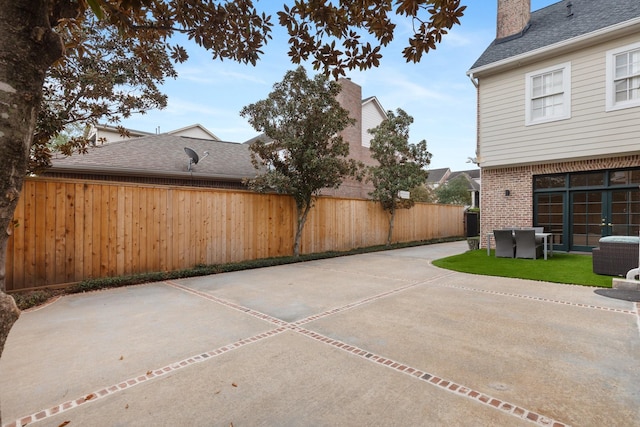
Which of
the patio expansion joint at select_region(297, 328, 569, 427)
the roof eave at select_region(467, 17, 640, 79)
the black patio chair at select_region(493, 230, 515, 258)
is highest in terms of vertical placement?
the roof eave at select_region(467, 17, 640, 79)

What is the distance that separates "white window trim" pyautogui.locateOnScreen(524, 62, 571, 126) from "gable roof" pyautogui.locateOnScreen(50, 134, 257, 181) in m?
9.30

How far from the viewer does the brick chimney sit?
10.4 meters

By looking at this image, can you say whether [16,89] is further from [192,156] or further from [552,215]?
[552,215]

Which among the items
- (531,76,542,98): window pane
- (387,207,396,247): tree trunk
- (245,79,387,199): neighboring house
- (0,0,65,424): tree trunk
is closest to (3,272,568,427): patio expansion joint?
(0,0,65,424): tree trunk

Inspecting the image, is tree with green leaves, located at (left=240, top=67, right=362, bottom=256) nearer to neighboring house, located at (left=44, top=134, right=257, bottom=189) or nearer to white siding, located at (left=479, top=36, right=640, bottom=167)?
neighboring house, located at (left=44, top=134, right=257, bottom=189)

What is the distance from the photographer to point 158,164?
10523 mm

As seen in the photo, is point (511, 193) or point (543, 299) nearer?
point (543, 299)

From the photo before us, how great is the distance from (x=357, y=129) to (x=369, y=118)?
7.96ft

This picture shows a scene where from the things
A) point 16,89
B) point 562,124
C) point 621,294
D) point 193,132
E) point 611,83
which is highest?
point 193,132

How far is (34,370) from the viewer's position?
2770 millimetres

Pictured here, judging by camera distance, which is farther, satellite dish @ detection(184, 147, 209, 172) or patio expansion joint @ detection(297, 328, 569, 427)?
satellite dish @ detection(184, 147, 209, 172)

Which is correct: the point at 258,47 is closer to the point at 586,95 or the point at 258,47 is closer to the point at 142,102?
the point at 142,102

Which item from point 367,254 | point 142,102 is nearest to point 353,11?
point 142,102

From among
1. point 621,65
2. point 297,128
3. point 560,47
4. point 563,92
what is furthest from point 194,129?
point 621,65
